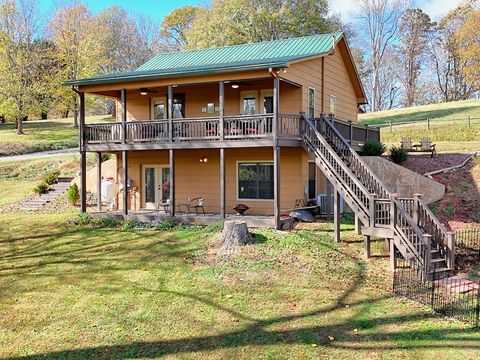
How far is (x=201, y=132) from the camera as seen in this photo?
16.5 metres

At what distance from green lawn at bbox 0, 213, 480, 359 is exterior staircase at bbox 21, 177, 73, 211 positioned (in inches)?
317

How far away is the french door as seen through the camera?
19.5 m

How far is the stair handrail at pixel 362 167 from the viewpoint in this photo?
12.8 m

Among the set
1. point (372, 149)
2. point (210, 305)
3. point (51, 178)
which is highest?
point (372, 149)

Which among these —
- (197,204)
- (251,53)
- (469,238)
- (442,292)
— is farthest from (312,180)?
(442,292)

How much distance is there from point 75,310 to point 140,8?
58220 millimetres

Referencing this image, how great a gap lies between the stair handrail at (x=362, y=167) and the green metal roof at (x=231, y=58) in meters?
2.63

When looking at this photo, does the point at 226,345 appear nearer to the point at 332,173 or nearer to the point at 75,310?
the point at 75,310

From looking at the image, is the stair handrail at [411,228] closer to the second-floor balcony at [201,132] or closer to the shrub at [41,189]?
the second-floor balcony at [201,132]

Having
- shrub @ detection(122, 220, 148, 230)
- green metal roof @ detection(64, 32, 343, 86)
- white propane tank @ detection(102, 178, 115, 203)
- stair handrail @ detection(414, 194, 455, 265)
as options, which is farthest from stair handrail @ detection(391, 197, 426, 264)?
white propane tank @ detection(102, 178, 115, 203)

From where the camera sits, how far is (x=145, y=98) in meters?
20.0

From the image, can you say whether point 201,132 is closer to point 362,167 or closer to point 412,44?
point 362,167

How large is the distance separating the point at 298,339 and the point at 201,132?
10456 millimetres

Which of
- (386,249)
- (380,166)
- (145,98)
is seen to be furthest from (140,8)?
(386,249)
